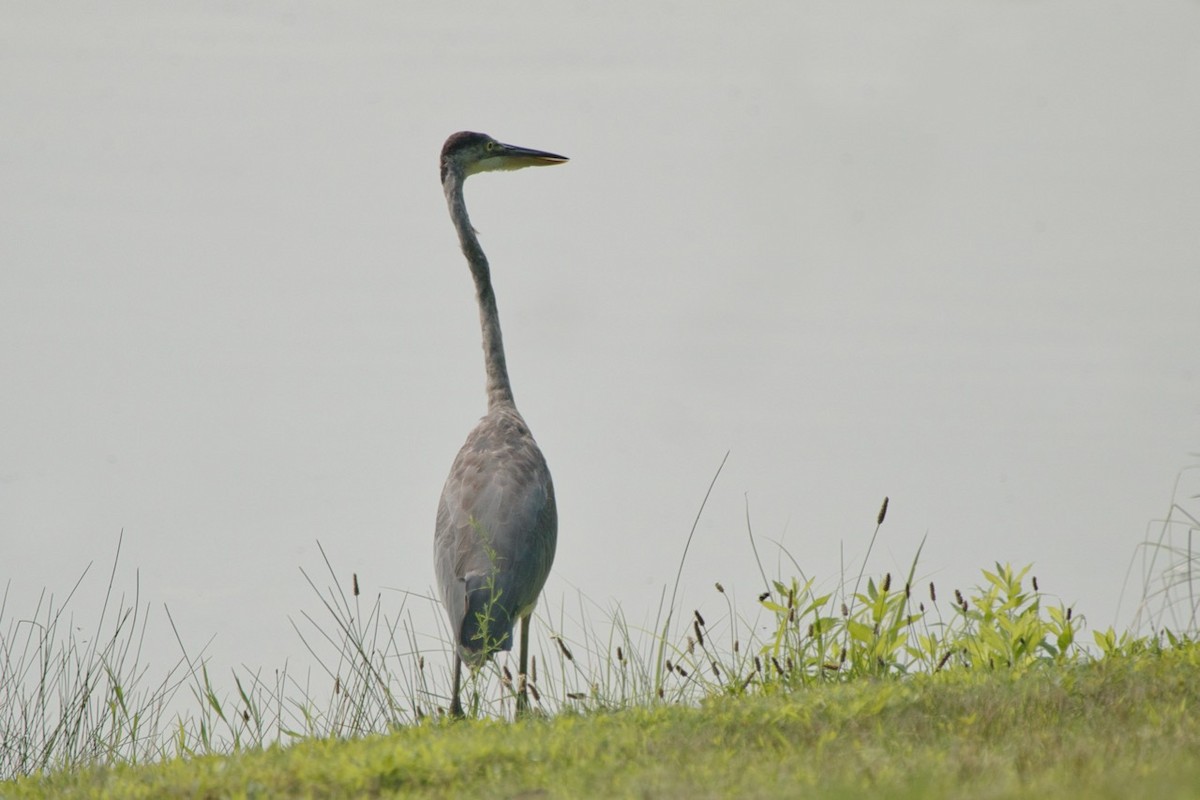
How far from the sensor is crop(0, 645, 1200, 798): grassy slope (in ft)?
13.8

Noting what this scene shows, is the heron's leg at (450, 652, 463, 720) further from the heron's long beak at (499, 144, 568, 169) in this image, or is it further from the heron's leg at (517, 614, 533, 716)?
the heron's long beak at (499, 144, 568, 169)

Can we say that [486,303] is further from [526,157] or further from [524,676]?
[524,676]

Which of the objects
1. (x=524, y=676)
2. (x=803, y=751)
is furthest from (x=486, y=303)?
(x=803, y=751)

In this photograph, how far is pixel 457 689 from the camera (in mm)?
6480

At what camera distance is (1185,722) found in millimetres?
4906

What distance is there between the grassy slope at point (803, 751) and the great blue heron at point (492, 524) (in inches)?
39.4

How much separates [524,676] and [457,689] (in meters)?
0.35

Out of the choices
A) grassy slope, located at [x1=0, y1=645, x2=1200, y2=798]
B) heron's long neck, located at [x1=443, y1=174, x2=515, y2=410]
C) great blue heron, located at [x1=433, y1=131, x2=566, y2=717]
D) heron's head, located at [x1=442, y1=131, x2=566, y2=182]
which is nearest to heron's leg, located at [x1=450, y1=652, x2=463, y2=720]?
great blue heron, located at [x1=433, y1=131, x2=566, y2=717]

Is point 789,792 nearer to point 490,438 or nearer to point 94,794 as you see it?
point 94,794

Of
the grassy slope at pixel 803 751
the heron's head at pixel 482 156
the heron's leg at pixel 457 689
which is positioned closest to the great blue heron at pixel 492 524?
the heron's leg at pixel 457 689

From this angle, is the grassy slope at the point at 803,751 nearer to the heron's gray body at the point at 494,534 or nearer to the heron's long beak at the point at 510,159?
the heron's gray body at the point at 494,534

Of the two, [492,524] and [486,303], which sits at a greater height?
[486,303]

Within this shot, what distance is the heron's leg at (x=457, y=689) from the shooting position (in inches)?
251

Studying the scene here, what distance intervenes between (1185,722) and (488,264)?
18.6 feet
